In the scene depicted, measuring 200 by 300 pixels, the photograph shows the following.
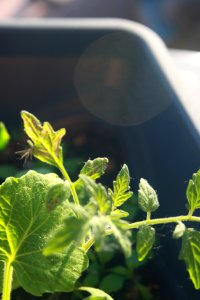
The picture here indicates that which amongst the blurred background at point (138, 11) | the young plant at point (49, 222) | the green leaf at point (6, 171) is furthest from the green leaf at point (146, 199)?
the blurred background at point (138, 11)

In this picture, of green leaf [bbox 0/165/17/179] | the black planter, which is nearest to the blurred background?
the black planter

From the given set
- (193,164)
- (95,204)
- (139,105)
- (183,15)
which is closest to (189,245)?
(95,204)

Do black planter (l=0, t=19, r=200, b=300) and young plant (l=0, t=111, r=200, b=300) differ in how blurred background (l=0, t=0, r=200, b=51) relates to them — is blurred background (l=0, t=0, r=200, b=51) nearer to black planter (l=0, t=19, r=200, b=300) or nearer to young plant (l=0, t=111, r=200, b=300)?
black planter (l=0, t=19, r=200, b=300)

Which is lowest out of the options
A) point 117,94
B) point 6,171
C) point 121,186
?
point 6,171

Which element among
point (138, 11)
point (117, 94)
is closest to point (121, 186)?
point (117, 94)

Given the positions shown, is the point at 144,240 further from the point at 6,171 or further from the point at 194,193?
the point at 6,171

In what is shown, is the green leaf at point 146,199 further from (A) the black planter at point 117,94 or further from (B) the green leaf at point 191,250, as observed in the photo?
(A) the black planter at point 117,94

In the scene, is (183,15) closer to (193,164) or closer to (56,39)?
(56,39)
